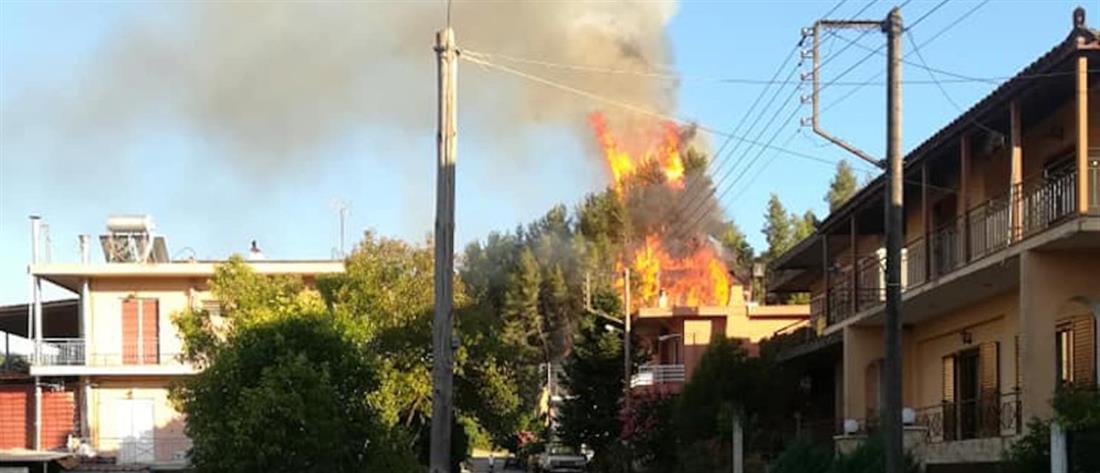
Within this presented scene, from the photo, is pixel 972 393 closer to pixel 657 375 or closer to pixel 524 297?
pixel 657 375

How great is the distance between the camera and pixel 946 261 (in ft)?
81.2

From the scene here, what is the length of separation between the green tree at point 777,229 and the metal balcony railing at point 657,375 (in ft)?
110

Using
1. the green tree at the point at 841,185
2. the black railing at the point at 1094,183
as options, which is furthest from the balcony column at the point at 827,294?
the green tree at the point at 841,185

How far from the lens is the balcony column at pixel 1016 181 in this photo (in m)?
20.2

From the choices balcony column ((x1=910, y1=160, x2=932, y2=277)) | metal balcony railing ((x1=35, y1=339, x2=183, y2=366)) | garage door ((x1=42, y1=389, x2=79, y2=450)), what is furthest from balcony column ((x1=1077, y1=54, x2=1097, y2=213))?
garage door ((x1=42, y1=389, x2=79, y2=450))

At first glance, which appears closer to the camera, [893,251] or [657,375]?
[893,251]

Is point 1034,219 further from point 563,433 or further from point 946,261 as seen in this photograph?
point 563,433

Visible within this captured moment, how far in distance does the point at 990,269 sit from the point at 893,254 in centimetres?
455

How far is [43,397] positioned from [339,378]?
28464 mm

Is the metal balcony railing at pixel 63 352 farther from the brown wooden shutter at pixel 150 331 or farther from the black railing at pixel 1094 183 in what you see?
the black railing at pixel 1094 183

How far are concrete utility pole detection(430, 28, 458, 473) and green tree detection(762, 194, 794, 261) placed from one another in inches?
2843

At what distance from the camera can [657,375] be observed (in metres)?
53.3

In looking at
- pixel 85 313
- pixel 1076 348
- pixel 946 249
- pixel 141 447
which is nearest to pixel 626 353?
pixel 141 447

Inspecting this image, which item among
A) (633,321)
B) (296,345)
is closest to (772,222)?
(633,321)
